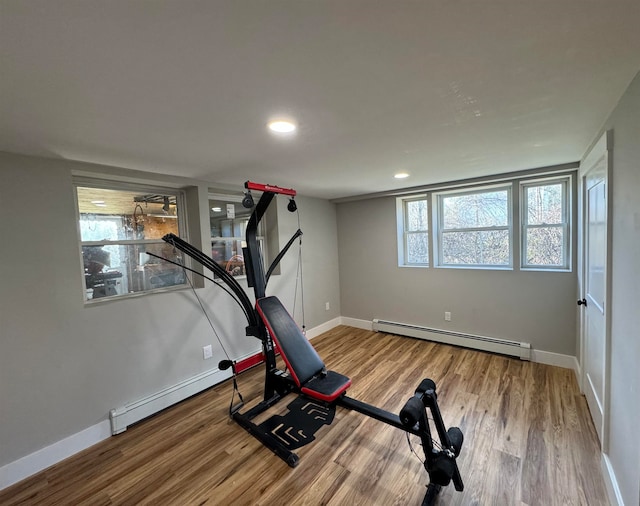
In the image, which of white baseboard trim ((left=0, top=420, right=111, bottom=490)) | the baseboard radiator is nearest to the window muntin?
the baseboard radiator

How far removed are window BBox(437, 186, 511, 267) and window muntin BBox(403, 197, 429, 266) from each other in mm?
202

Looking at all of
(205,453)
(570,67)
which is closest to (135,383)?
(205,453)

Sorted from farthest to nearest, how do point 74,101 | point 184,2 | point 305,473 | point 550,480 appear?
1. point 305,473
2. point 550,480
3. point 74,101
4. point 184,2

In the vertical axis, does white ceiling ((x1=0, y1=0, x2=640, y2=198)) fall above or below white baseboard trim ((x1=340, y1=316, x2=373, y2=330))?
above

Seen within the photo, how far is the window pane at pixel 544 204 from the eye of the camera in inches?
123

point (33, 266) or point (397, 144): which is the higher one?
point (397, 144)

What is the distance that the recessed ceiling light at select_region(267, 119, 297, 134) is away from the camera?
155 centimetres

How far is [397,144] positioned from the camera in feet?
6.60

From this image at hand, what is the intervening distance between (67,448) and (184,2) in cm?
291

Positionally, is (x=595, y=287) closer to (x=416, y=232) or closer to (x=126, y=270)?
(x=416, y=232)

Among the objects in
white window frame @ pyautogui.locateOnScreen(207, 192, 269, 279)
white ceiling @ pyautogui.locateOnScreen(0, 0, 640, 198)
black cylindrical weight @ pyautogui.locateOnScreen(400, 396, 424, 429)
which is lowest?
black cylindrical weight @ pyautogui.locateOnScreen(400, 396, 424, 429)

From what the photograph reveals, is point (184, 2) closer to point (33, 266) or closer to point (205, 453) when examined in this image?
point (33, 266)

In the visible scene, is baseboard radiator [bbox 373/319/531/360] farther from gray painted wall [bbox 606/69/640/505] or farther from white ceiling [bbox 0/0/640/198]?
white ceiling [bbox 0/0/640/198]

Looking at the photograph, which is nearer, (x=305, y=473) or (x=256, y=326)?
Result: (x=305, y=473)
